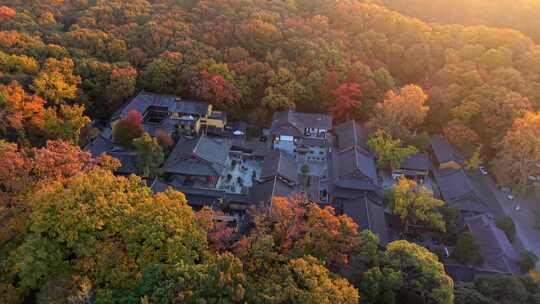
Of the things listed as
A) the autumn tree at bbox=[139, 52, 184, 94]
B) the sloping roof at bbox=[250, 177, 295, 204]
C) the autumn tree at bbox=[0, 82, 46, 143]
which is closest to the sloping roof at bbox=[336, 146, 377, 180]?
the sloping roof at bbox=[250, 177, 295, 204]

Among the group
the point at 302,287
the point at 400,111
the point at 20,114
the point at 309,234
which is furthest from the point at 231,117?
the point at 302,287

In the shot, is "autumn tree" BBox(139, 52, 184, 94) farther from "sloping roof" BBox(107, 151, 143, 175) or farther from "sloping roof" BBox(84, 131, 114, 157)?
"sloping roof" BBox(107, 151, 143, 175)

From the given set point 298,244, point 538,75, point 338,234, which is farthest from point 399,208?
point 538,75

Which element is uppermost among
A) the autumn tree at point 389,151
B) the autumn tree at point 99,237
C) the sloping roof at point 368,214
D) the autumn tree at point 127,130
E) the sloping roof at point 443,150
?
the sloping roof at point 443,150

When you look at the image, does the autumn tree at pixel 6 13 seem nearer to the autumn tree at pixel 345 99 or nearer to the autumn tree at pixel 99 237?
the autumn tree at pixel 99 237

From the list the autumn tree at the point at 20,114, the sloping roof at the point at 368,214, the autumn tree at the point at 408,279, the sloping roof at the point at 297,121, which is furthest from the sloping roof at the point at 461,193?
the autumn tree at the point at 20,114

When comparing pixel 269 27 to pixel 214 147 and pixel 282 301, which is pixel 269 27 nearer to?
pixel 214 147
